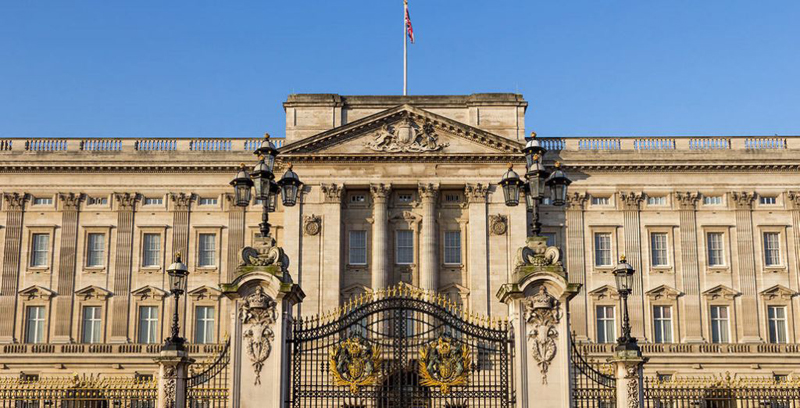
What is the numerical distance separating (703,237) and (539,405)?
Answer: 36.5 metres

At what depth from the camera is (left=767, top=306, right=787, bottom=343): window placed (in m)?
55.3

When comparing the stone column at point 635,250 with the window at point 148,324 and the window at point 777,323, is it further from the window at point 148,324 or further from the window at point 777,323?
the window at point 148,324

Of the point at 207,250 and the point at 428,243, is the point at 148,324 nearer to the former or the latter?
the point at 207,250

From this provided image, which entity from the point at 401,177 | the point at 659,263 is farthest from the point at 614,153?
the point at 401,177

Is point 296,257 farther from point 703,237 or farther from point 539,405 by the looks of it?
point 539,405

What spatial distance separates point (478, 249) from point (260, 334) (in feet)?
104

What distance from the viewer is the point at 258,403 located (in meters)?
22.9

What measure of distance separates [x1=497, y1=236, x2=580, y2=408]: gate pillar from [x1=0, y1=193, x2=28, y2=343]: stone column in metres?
40.5

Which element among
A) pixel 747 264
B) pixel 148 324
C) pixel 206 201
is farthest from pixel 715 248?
pixel 148 324

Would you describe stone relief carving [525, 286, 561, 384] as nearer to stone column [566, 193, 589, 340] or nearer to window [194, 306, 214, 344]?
stone column [566, 193, 589, 340]

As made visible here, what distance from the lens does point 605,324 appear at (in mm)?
55562

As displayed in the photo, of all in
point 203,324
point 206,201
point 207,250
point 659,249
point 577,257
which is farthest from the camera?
point 206,201

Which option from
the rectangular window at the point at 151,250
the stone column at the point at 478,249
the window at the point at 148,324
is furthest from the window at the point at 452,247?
the window at the point at 148,324

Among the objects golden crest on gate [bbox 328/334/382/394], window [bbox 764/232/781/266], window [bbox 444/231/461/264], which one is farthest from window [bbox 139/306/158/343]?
window [bbox 764/232/781/266]
